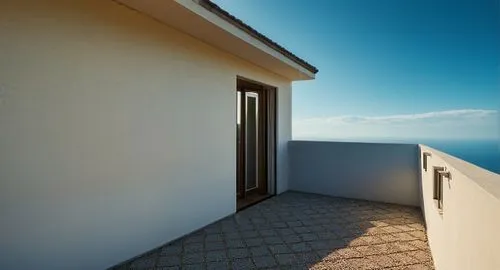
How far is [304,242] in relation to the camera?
13.1ft

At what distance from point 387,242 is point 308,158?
359 cm

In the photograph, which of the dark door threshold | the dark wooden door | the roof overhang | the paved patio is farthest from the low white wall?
the roof overhang

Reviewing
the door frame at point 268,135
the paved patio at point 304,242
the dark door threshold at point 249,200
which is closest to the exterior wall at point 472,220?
the paved patio at point 304,242

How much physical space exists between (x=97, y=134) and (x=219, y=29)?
84.9 inches

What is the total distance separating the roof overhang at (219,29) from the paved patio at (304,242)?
9.94ft

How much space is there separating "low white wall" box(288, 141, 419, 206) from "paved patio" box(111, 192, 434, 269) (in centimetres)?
68

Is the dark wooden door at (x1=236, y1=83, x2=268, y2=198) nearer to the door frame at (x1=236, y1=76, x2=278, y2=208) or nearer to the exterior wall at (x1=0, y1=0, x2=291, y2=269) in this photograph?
the door frame at (x1=236, y1=76, x2=278, y2=208)

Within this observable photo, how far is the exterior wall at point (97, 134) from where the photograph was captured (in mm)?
2432

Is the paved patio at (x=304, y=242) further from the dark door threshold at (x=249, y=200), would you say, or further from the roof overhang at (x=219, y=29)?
the roof overhang at (x=219, y=29)

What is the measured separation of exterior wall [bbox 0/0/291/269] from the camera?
243 centimetres

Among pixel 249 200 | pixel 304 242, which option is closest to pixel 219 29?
pixel 304 242

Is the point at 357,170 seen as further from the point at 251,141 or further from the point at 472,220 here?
the point at 472,220

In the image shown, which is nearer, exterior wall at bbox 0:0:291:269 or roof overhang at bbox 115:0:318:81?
exterior wall at bbox 0:0:291:269

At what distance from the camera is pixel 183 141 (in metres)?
4.26
